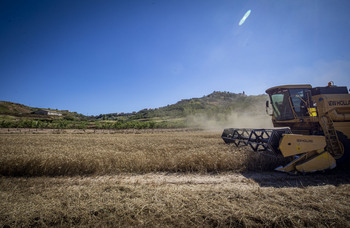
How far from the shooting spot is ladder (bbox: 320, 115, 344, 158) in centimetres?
613

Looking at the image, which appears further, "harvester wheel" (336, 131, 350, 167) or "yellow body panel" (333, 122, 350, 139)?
"yellow body panel" (333, 122, 350, 139)

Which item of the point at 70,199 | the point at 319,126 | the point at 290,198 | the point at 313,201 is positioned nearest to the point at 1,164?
the point at 70,199

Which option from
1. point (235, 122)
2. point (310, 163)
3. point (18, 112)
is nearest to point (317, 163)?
point (310, 163)

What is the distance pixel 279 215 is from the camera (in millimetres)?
2816

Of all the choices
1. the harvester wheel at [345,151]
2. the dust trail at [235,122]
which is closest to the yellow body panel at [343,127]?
the harvester wheel at [345,151]

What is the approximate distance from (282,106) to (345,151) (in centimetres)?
336

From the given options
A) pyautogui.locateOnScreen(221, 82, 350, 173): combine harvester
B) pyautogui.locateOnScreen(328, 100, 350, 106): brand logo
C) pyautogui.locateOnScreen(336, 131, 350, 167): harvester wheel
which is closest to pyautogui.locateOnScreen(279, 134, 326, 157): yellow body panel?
pyautogui.locateOnScreen(221, 82, 350, 173): combine harvester

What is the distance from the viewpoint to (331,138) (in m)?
6.43

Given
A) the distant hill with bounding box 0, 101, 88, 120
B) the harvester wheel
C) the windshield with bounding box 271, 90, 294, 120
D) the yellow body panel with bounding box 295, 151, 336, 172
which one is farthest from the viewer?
the distant hill with bounding box 0, 101, 88, 120

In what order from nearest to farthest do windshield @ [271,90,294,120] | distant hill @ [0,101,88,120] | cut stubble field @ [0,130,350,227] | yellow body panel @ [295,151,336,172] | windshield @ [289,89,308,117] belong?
cut stubble field @ [0,130,350,227] < yellow body panel @ [295,151,336,172] < windshield @ [289,89,308,117] < windshield @ [271,90,294,120] < distant hill @ [0,101,88,120]

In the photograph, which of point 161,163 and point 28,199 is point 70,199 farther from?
point 161,163

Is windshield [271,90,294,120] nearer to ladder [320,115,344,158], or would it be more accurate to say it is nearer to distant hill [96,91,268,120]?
ladder [320,115,344,158]

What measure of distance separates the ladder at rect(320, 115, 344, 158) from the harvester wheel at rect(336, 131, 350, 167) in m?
0.16

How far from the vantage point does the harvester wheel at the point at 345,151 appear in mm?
6105
